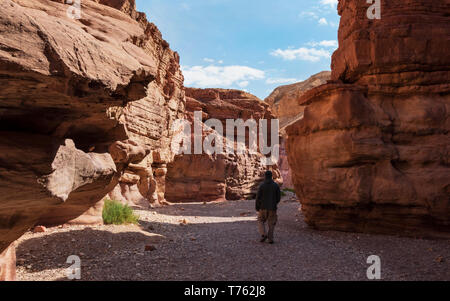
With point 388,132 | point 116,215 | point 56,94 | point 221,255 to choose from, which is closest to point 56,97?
point 56,94

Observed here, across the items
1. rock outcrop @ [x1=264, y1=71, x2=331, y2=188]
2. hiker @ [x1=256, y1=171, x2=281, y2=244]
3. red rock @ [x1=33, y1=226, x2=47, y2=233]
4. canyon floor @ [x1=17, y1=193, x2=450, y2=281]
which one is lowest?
canyon floor @ [x1=17, y1=193, x2=450, y2=281]

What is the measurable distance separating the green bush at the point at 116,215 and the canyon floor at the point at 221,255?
1.35ft

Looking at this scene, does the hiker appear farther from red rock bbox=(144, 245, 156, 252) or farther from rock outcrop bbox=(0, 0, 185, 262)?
rock outcrop bbox=(0, 0, 185, 262)

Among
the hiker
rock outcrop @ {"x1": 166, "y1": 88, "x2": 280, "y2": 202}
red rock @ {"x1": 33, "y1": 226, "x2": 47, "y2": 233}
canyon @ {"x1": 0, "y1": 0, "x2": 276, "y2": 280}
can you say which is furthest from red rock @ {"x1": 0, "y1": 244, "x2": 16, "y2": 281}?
rock outcrop @ {"x1": 166, "y1": 88, "x2": 280, "y2": 202}

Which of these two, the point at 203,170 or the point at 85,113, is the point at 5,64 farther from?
Answer: the point at 203,170

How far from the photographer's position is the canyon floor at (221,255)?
4648mm

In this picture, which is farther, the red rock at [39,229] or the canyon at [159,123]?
the red rock at [39,229]

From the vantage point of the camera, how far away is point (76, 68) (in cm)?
272

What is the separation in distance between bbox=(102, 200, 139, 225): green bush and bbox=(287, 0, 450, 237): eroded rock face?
5263 millimetres

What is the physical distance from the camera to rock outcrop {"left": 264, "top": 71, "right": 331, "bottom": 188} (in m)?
41.5

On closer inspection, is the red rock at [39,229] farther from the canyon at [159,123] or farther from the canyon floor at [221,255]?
the canyon at [159,123]

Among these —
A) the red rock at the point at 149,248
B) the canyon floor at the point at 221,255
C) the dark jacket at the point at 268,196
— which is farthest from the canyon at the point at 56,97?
the dark jacket at the point at 268,196

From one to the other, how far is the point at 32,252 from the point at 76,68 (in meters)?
4.33
